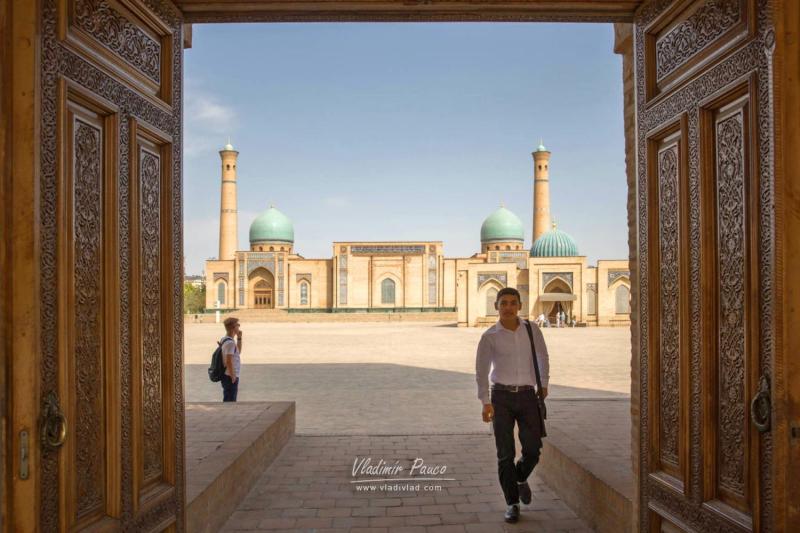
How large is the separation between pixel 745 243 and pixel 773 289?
0.24m

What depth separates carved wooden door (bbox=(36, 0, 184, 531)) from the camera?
1.81m

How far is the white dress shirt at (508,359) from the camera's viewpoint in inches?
135

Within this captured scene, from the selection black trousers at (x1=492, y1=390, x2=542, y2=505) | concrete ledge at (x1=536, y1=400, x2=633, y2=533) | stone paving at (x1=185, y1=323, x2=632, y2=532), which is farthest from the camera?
stone paving at (x1=185, y1=323, x2=632, y2=532)

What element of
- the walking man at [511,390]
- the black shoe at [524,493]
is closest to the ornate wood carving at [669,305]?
the walking man at [511,390]

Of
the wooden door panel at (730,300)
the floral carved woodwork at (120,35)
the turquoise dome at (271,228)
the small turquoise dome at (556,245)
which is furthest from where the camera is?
the turquoise dome at (271,228)

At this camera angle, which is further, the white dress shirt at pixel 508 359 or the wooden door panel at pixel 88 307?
the white dress shirt at pixel 508 359

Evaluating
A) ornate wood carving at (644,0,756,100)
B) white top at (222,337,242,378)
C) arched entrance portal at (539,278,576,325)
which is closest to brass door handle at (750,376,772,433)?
ornate wood carving at (644,0,756,100)

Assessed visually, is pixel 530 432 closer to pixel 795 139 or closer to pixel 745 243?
pixel 745 243

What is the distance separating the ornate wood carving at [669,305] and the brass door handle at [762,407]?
0.54 metres

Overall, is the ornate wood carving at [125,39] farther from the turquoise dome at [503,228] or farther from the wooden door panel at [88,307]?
the turquoise dome at [503,228]

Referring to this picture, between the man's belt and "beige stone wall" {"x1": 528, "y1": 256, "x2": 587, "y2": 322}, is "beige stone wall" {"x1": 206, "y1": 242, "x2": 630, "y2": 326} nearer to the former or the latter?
"beige stone wall" {"x1": 528, "y1": 256, "x2": 587, "y2": 322}

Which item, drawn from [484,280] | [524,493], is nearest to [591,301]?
[484,280]

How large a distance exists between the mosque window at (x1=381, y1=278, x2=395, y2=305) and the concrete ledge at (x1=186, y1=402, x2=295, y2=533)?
34907 mm
